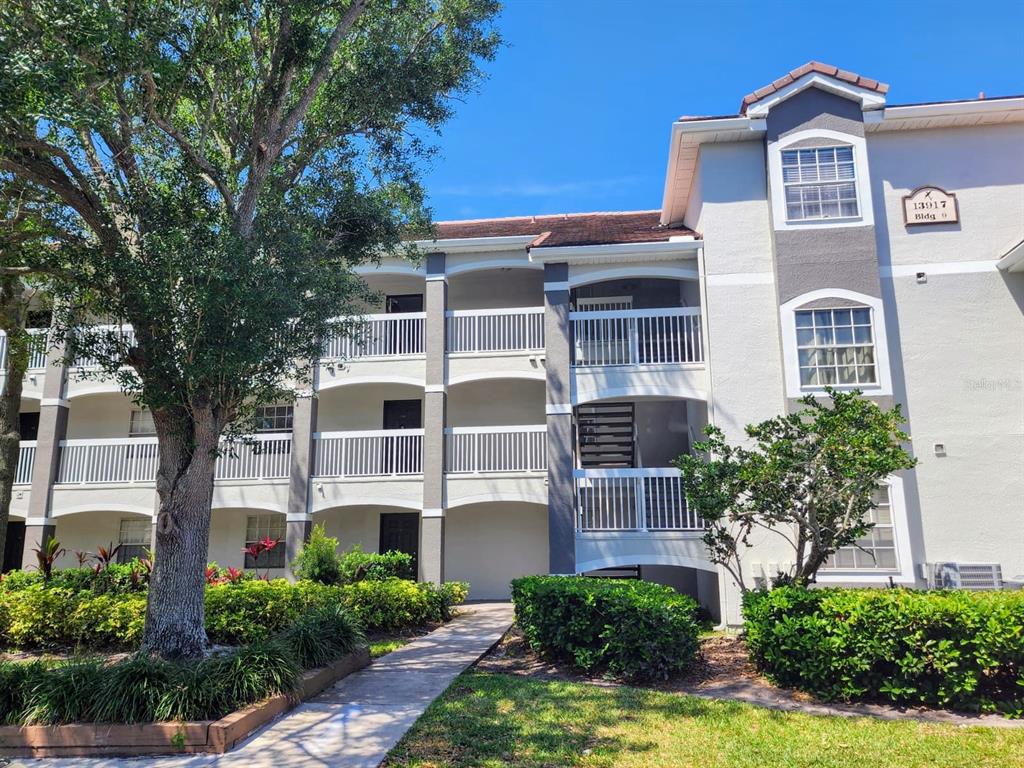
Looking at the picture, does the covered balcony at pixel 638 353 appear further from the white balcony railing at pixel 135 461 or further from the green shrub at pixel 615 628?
the white balcony railing at pixel 135 461

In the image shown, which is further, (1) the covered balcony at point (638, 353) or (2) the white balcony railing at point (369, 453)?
(2) the white balcony railing at point (369, 453)

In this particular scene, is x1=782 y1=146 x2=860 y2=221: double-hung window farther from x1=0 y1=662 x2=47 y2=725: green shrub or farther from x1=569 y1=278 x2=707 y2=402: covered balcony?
x1=0 y1=662 x2=47 y2=725: green shrub

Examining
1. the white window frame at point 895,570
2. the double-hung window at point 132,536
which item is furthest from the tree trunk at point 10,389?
the white window frame at point 895,570

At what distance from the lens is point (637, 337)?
15328 mm

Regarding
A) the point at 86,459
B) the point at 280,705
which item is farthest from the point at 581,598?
the point at 86,459

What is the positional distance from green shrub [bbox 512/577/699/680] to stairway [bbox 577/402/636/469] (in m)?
7.48

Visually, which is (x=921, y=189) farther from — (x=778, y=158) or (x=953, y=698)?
(x=953, y=698)

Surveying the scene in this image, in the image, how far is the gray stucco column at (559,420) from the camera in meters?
14.4

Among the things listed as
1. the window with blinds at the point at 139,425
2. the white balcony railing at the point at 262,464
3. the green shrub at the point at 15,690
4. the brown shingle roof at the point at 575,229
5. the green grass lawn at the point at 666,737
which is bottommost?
the green grass lawn at the point at 666,737

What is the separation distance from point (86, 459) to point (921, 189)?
19.3 m

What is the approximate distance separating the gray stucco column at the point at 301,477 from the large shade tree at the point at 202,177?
248 inches

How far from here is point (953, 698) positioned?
24.8ft

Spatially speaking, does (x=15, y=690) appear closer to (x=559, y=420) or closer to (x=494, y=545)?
(x=559, y=420)

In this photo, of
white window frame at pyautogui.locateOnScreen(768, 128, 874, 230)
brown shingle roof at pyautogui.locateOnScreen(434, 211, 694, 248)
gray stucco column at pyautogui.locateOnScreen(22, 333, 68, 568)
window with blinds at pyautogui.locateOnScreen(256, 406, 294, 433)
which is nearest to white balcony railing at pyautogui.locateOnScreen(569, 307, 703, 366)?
brown shingle roof at pyautogui.locateOnScreen(434, 211, 694, 248)
